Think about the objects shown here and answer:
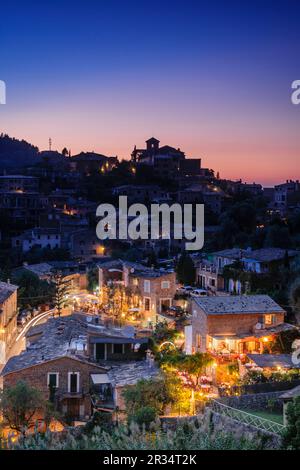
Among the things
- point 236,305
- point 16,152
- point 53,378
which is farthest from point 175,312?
point 16,152

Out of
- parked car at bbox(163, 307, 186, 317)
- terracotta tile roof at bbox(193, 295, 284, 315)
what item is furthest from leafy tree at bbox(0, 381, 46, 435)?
parked car at bbox(163, 307, 186, 317)

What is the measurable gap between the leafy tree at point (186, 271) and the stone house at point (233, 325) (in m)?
9.68

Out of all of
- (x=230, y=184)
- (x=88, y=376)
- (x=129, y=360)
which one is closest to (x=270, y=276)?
(x=129, y=360)

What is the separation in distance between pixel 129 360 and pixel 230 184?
40.9 meters

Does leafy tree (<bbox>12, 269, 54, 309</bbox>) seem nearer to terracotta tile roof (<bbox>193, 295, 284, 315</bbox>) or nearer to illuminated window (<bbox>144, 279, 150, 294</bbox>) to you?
illuminated window (<bbox>144, 279, 150, 294</bbox>)

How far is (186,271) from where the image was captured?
27.2 m

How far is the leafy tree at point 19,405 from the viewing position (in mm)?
12414

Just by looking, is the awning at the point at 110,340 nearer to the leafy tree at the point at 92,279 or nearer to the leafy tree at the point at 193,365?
the leafy tree at the point at 193,365

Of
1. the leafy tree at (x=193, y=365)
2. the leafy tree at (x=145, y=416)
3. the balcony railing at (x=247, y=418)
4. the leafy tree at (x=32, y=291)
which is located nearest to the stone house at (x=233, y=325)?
the leafy tree at (x=193, y=365)

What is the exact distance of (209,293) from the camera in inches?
965

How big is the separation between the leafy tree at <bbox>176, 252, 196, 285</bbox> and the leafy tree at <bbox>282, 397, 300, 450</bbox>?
1773cm

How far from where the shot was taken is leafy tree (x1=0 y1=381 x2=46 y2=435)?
12414 millimetres

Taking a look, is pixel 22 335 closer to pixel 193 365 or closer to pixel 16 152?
pixel 193 365
